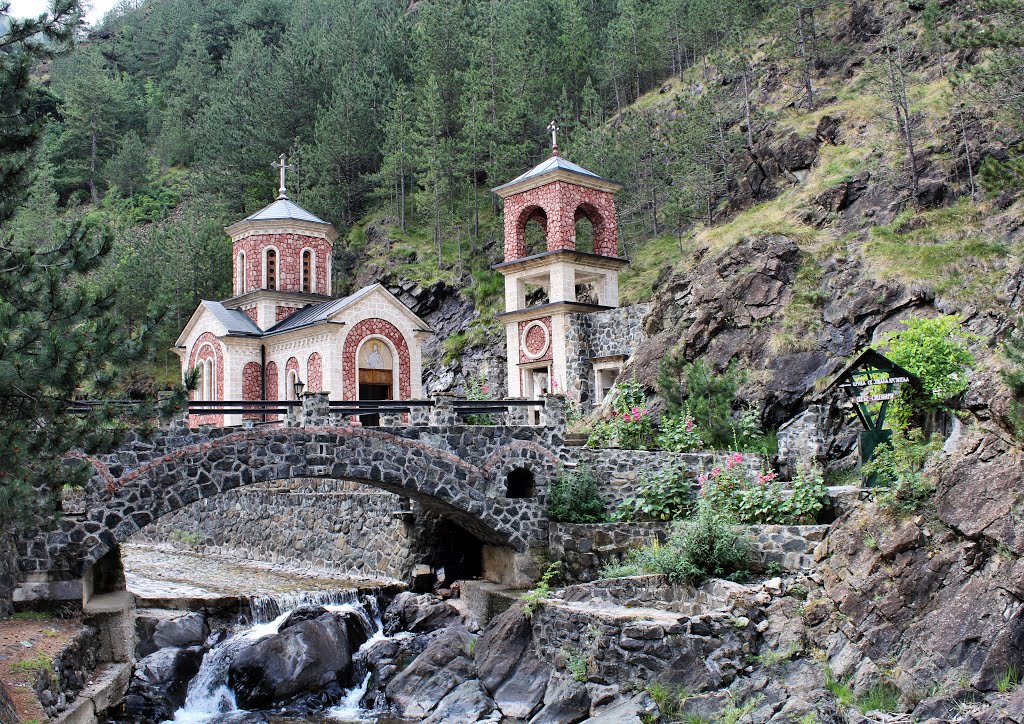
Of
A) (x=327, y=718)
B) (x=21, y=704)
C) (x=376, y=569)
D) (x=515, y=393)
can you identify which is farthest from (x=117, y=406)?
(x=515, y=393)

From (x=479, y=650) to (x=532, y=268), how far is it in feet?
48.0

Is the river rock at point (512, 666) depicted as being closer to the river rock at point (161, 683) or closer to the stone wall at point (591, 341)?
the river rock at point (161, 683)

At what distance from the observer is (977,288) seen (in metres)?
18.0

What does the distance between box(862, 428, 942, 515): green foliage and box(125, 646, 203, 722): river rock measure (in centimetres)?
1129

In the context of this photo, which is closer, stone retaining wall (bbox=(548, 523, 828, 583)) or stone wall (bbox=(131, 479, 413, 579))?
stone retaining wall (bbox=(548, 523, 828, 583))

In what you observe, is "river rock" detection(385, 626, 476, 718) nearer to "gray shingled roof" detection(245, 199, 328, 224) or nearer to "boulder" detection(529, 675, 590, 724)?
"boulder" detection(529, 675, 590, 724)

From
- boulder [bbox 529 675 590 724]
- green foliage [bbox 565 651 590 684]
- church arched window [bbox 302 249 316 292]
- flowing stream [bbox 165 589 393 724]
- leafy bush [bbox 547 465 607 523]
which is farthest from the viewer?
church arched window [bbox 302 249 316 292]

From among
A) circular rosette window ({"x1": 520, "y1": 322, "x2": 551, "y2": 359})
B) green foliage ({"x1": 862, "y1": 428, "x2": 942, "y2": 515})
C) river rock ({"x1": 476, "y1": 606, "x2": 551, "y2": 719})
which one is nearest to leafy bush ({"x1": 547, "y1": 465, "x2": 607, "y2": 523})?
river rock ({"x1": 476, "y1": 606, "x2": 551, "y2": 719})

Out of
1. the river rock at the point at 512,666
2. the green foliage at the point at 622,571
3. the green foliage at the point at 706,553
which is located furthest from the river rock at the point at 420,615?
the green foliage at the point at 706,553

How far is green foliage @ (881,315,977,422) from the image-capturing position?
48.0 feet

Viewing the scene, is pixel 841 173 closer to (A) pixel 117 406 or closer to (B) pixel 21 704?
(A) pixel 117 406

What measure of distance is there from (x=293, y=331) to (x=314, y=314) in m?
1.06

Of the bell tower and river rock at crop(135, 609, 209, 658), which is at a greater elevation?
the bell tower

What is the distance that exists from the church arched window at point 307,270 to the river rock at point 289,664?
1647 centimetres
